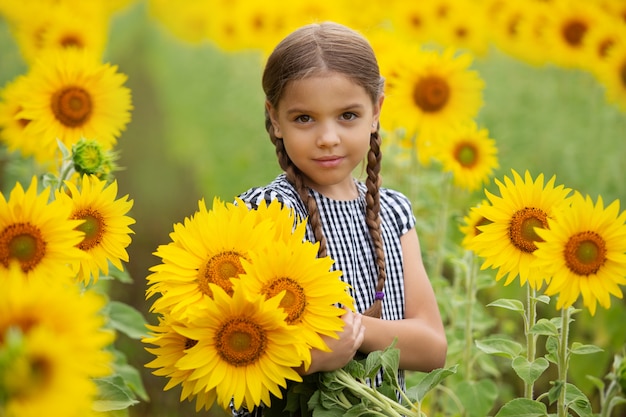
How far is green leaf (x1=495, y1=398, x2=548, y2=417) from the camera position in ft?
4.80

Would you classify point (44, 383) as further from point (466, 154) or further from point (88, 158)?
point (466, 154)

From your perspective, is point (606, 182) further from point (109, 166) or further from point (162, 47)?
point (162, 47)

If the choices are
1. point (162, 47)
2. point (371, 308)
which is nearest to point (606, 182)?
point (371, 308)

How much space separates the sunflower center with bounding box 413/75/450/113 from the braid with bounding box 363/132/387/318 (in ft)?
2.93

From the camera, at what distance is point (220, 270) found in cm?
137

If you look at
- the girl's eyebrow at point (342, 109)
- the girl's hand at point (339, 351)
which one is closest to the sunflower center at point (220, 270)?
the girl's hand at point (339, 351)

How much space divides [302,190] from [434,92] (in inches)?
45.9

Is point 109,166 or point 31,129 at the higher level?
point 31,129

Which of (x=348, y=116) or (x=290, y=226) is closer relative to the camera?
(x=290, y=226)

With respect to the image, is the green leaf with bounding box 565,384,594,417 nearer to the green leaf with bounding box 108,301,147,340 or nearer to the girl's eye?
the girl's eye

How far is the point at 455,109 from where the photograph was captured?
2785 mm

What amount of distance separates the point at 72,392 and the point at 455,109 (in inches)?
81.5

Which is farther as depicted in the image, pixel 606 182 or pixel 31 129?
pixel 606 182

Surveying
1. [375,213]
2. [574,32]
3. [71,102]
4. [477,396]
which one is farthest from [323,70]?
[574,32]
